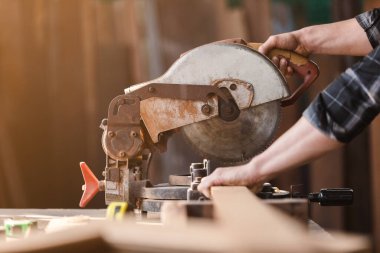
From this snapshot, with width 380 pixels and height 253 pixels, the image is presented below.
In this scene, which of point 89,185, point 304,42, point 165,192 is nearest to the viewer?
point 165,192

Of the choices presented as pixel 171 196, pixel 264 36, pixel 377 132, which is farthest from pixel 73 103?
pixel 171 196

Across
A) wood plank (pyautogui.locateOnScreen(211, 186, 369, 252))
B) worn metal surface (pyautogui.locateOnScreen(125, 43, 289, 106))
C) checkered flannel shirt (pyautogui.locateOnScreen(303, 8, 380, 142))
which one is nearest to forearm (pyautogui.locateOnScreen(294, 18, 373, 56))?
worn metal surface (pyautogui.locateOnScreen(125, 43, 289, 106))

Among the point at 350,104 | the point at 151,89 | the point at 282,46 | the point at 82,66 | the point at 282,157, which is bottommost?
the point at 282,157

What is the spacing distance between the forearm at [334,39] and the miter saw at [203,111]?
0.35 m

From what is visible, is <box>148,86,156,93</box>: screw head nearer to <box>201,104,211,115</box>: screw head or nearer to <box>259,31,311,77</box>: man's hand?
<box>201,104,211,115</box>: screw head

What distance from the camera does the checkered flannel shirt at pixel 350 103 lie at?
1.80 meters

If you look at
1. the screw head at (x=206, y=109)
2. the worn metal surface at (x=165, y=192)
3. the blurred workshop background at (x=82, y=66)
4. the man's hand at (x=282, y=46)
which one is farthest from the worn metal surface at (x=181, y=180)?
the blurred workshop background at (x=82, y=66)

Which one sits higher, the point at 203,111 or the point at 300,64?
the point at 300,64

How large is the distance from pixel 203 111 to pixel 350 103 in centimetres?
57

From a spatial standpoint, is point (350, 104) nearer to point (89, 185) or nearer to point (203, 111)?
point (203, 111)

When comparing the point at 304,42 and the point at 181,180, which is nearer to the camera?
the point at 181,180

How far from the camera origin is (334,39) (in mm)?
2549

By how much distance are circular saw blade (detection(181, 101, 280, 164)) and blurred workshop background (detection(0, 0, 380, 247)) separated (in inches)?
73.4

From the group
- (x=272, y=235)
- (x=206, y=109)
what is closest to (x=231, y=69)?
(x=206, y=109)
